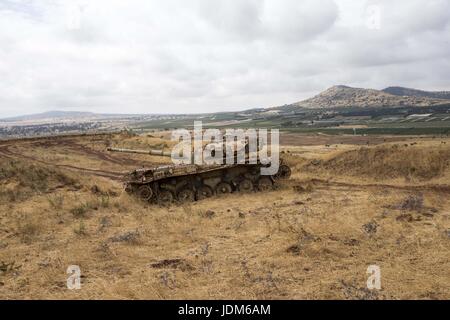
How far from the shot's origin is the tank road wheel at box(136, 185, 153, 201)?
19.0 m

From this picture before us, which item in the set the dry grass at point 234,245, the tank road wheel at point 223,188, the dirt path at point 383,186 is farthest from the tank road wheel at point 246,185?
the dirt path at point 383,186

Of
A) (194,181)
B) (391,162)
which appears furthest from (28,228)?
(391,162)

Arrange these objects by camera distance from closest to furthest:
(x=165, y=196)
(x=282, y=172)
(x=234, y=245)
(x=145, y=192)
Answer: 1. (x=234, y=245)
2. (x=145, y=192)
3. (x=165, y=196)
4. (x=282, y=172)

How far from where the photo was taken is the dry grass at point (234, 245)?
30.2 feet

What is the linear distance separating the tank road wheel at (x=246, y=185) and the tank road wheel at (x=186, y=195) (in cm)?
246

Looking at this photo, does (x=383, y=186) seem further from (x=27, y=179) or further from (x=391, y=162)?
(x=27, y=179)

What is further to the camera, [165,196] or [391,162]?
[391,162]

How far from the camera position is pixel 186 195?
64.6 feet

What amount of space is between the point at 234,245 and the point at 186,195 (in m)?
7.87

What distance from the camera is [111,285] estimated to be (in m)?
9.49

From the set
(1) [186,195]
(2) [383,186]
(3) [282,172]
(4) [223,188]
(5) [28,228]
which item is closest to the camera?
(5) [28,228]

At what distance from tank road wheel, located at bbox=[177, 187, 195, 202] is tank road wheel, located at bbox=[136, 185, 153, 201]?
4.69 feet
